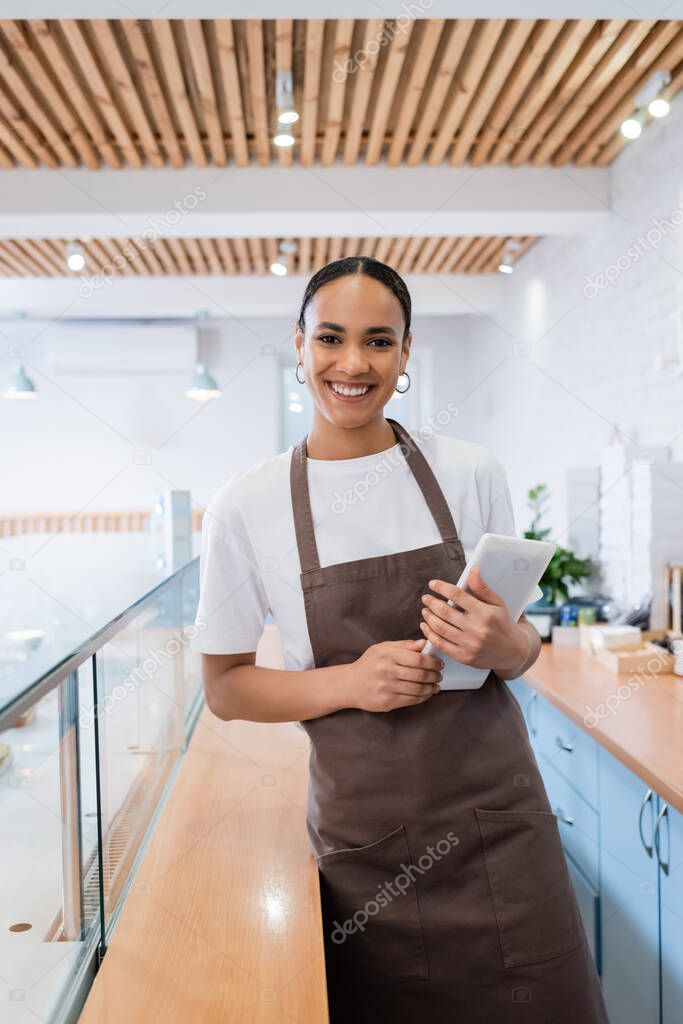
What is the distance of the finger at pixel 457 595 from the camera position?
1.06 m

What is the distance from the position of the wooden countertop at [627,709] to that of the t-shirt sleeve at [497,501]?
753 mm

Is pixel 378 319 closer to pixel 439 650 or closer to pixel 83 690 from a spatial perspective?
pixel 439 650

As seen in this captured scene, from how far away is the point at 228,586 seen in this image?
4.14ft

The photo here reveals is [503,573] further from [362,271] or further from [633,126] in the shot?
[633,126]

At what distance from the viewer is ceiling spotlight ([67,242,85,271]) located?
5406mm

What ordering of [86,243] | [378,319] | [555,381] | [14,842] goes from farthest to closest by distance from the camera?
1. [86,243]
2. [555,381]
3. [378,319]
4. [14,842]

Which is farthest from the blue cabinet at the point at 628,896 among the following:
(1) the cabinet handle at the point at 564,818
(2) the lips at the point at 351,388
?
(2) the lips at the point at 351,388

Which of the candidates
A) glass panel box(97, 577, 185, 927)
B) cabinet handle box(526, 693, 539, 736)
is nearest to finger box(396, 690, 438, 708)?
glass panel box(97, 577, 185, 927)

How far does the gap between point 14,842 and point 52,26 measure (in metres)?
3.29

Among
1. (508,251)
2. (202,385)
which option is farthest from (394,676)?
(202,385)

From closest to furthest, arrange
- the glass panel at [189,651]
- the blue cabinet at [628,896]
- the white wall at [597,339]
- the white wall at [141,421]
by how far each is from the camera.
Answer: the blue cabinet at [628,896], the glass panel at [189,651], the white wall at [597,339], the white wall at [141,421]

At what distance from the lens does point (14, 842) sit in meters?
1.04

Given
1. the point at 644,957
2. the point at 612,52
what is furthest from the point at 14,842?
the point at 612,52

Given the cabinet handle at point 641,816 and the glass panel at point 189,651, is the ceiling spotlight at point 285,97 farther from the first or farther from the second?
the cabinet handle at point 641,816
